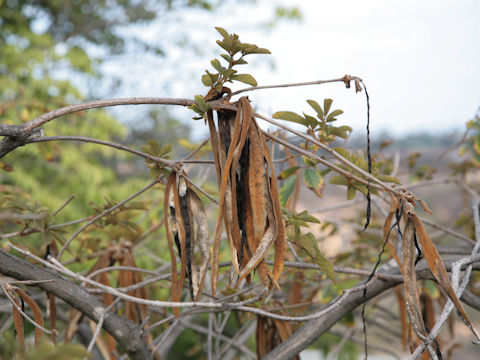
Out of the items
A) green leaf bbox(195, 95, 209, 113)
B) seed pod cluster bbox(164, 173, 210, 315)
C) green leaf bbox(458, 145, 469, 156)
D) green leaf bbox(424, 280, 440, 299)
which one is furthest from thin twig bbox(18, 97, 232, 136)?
green leaf bbox(458, 145, 469, 156)

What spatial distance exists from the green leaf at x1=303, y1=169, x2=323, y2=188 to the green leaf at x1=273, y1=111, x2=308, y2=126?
19 centimetres

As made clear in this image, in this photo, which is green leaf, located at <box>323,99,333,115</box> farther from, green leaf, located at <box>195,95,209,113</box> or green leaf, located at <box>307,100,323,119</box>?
green leaf, located at <box>195,95,209,113</box>

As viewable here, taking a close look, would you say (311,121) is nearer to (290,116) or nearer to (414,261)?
(290,116)

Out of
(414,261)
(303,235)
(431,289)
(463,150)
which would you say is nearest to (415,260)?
(414,261)

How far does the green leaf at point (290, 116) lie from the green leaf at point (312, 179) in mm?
187

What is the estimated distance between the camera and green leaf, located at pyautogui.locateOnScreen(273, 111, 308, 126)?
29.5 inches

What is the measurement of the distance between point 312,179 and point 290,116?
231 millimetres

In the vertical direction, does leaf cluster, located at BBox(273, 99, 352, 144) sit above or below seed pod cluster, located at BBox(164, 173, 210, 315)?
above

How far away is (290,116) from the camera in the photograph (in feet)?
2.52

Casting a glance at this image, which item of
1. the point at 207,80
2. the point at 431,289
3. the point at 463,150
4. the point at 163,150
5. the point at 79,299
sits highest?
the point at 207,80

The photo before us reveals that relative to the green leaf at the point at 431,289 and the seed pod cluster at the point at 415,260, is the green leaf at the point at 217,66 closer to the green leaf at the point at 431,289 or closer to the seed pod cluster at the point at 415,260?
A: the seed pod cluster at the point at 415,260

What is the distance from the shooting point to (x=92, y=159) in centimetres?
528

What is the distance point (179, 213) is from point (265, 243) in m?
0.16

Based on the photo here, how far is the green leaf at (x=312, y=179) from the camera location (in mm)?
957
